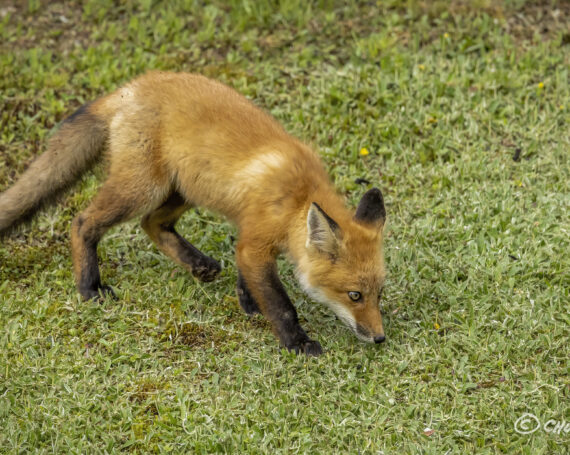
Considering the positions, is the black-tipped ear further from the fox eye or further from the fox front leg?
the fox front leg

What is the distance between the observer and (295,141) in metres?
6.44

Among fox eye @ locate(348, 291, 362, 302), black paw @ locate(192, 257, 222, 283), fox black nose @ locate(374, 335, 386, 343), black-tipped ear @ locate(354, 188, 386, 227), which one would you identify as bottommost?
black paw @ locate(192, 257, 222, 283)

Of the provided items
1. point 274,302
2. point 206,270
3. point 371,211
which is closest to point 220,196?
point 206,270

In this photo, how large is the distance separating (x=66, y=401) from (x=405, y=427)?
2.35 m

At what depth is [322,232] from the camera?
18.0 feet

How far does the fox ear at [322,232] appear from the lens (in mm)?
5402

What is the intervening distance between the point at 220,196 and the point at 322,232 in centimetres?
113

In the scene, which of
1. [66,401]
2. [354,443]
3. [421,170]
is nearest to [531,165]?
[421,170]

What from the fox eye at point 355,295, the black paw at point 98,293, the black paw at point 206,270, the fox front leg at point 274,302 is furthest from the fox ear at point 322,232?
the black paw at point 98,293

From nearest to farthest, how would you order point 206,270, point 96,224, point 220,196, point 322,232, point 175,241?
1. point 322,232
2. point 220,196
3. point 96,224
4. point 206,270
5. point 175,241

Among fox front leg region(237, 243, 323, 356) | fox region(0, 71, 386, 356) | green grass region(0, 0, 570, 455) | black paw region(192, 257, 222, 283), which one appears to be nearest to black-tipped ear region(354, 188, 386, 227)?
fox region(0, 71, 386, 356)

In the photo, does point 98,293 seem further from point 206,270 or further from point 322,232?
point 322,232

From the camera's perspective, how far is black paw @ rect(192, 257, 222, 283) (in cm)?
680

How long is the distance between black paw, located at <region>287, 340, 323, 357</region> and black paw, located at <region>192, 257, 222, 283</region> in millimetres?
1294
